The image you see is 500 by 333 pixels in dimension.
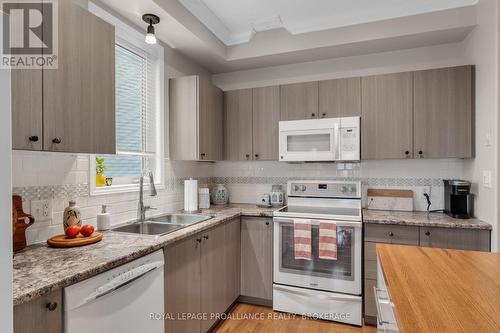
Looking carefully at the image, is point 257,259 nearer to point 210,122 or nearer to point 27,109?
point 210,122

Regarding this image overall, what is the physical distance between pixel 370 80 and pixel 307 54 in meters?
0.69

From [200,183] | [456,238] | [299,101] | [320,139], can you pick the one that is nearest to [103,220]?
[200,183]

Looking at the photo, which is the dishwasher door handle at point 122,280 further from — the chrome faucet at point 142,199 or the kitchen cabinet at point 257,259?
the kitchen cabinet at point 257,259

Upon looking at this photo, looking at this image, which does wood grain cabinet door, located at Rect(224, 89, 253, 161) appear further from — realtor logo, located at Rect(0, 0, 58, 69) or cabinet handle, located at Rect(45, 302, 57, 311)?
cabinet handle, located at Rect(45, 302, 57, 311)

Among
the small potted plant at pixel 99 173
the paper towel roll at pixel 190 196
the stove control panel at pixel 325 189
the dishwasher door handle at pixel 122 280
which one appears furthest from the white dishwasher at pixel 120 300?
the stove control panel at pixel 325 189

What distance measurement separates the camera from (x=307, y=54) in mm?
2945

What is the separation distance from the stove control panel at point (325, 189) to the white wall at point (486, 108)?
3.15ft

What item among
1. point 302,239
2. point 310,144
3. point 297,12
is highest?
point 297,12

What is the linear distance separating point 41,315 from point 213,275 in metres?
1.39

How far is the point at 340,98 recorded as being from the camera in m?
2.82

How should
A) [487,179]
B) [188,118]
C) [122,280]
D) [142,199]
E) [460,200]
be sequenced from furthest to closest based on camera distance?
[188,118] → [460,200] → [142,199] → [487,179] → [122,280]

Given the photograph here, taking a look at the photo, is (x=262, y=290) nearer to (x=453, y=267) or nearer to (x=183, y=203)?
(x=183, y=203)

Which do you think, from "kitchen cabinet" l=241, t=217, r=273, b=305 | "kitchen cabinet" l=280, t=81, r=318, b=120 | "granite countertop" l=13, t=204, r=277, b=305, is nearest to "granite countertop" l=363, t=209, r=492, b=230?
"kitchen cabinet" l=241, t=217, r=273, b=305

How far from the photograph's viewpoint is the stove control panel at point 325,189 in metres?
2.85
